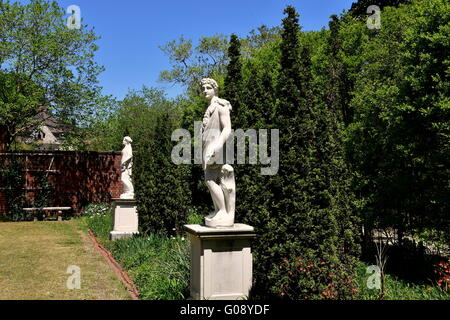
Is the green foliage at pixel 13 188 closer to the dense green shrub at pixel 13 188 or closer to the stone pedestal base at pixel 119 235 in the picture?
the dense green shrub at pixel 13 188

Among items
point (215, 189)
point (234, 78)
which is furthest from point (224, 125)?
point (234, 78)

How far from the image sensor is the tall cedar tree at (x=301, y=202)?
5617mm

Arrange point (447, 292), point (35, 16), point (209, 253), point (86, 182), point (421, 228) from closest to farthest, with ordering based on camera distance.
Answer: point (209, 253) → point (447, 292) → point (421, 228) → point (35, 16) → point (86, 182)

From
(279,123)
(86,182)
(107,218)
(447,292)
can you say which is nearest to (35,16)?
(86,182)

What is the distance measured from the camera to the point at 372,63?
37.8 feet

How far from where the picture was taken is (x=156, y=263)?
27.2 feet

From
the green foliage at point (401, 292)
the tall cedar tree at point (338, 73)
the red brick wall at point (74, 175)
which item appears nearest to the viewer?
the green foliage at point (401, 292)

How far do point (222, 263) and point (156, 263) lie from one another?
334 cm

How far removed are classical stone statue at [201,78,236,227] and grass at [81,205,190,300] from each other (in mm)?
1496

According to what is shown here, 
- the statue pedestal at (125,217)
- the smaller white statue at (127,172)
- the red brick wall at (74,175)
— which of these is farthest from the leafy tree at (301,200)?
the red brick wall at (74,175)

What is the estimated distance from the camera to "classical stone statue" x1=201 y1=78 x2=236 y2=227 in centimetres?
556

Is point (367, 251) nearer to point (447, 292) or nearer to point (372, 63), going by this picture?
point (447, 292)

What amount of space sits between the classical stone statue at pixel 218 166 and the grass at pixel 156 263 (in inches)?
58.9

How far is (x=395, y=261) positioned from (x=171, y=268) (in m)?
5.51
